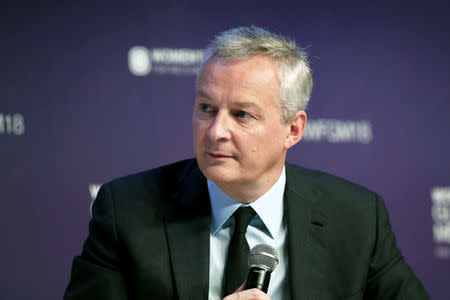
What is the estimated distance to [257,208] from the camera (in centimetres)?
171

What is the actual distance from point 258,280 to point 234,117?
556 mm

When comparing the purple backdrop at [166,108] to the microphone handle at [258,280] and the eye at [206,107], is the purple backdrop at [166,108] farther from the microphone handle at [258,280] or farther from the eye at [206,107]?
the microphone handle at [258,280]

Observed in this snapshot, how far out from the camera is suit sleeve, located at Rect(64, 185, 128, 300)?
160 cm

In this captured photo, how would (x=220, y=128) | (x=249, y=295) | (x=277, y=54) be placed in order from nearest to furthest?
(x=249, y=295), (x=220, y=128), (x=277, y=54)

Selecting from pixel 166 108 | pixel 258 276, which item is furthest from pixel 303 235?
pixel 166 108

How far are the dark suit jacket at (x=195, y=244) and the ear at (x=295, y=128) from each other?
15 cm

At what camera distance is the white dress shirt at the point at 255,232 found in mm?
1642

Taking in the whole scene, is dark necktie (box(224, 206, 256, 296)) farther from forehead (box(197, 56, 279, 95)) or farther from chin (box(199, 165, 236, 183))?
forehead (box(197, 56, 279, 95))

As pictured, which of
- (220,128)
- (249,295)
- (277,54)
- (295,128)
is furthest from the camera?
(295,128)

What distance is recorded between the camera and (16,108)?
276 cm

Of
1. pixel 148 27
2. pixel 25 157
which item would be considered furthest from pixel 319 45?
pixel 25 157

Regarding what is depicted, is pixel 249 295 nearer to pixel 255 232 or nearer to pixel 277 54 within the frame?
pixel 255 232

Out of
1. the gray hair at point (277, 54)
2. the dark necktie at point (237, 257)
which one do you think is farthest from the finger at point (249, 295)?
the gray hair at point (277, 54)

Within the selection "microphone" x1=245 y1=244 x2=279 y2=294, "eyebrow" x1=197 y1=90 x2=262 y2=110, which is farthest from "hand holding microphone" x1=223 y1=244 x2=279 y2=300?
"eyebrow" x1=197 y1=90 x2=262 y2=110
